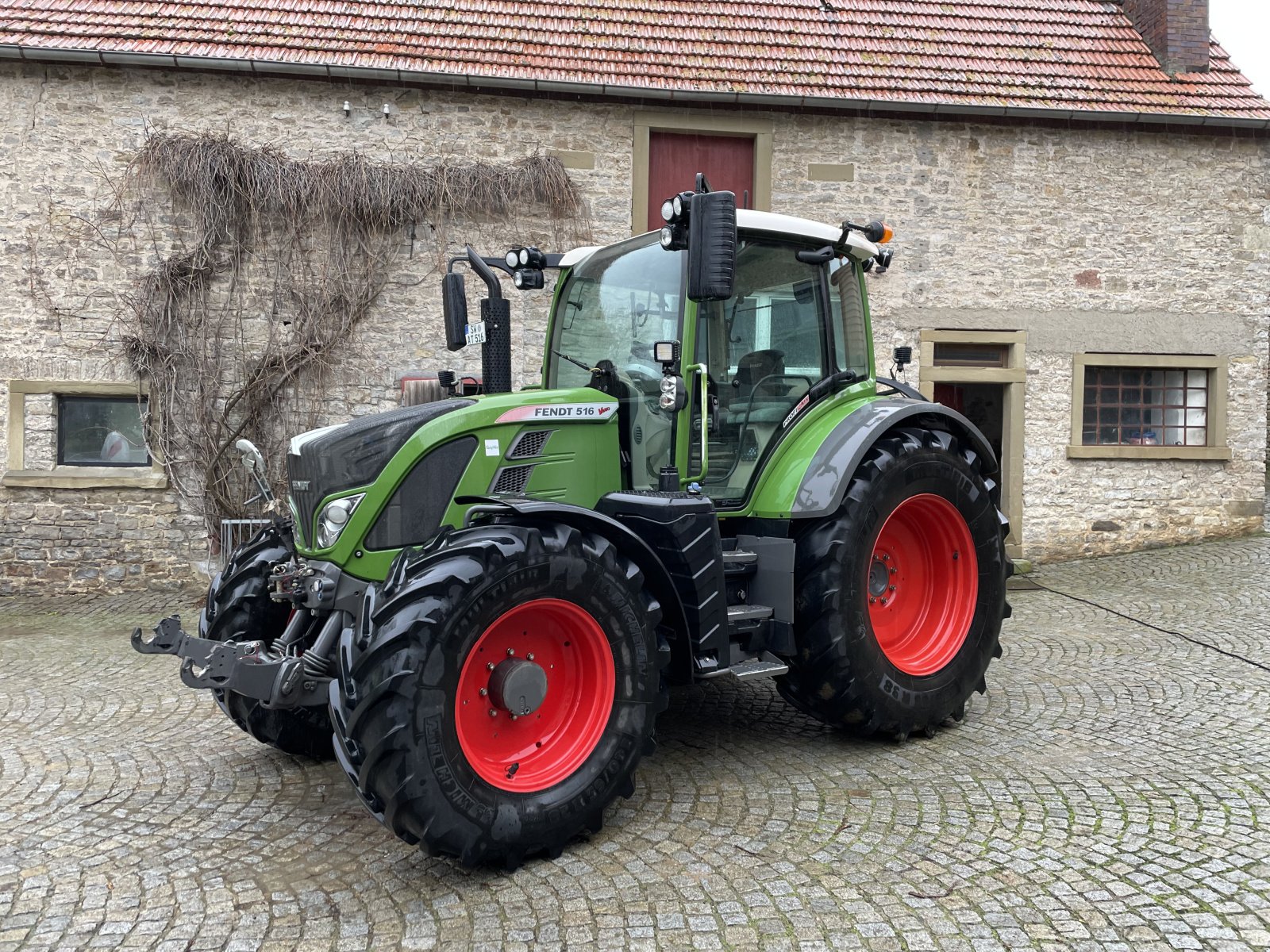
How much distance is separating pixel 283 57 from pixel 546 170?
240 cm

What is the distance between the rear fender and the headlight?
1.13ft

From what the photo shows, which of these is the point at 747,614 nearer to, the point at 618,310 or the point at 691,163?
the point at 618,310

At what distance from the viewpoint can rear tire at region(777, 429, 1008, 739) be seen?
3836 millimetres

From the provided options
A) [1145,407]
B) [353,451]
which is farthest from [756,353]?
[1145,407]

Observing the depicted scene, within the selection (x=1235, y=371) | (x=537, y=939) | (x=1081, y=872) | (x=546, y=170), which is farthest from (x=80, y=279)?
(x=1235, y=371)

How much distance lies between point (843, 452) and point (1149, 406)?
750cm

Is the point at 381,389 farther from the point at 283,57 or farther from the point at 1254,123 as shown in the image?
the point at 1254,123

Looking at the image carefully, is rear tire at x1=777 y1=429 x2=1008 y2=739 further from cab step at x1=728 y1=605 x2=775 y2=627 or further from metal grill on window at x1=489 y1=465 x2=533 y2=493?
metal grill on window at x1=489 y1=465 x2=533 y2=493

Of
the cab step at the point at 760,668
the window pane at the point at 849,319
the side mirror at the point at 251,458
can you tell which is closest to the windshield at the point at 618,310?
the window pane at the point at 849,319

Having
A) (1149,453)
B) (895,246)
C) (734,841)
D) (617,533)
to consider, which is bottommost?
(734,841)

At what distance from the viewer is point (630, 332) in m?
4.02

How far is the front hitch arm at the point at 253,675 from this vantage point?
301 cm

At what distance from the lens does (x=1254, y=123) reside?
30.6 ft

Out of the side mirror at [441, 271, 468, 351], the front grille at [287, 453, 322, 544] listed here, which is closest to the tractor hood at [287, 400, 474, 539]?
the front grille at [287, 453, 322, 544]
